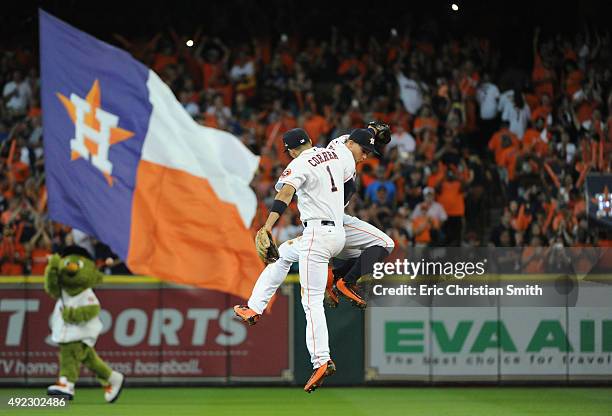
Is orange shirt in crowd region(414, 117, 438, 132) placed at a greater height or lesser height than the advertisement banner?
greater

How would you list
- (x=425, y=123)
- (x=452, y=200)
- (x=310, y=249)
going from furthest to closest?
(x=425, y=123) < (x=452, y=200) < (x=310, y=249)

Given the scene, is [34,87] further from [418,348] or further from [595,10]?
[595,10]

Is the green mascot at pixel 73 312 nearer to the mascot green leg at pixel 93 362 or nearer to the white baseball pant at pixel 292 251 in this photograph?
the mascot green leg at pixel 93 362

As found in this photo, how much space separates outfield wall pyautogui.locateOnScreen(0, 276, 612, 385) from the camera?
17.7 metres

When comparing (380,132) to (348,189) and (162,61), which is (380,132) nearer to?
(348,189)

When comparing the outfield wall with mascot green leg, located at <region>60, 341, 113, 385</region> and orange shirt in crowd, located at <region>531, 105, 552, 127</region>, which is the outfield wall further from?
orange shirt in crowd, located at <region>531, 105, 552, 127</region>

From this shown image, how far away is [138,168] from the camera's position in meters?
13.9

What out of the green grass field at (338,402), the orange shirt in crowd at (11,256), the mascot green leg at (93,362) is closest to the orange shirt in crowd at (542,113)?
the green grass field at (338,402)

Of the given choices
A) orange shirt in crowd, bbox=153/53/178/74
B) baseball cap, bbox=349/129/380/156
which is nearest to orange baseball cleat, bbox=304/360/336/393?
baseball cap, bbox=349/129/380/156

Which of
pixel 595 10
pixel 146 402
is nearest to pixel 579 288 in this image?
pixel 146 402

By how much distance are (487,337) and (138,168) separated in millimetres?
6389

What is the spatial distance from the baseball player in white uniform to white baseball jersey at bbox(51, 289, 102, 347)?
16.5ft

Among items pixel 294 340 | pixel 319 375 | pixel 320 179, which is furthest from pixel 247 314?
pixel 294 340

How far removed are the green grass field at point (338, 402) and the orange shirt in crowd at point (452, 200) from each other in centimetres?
317
